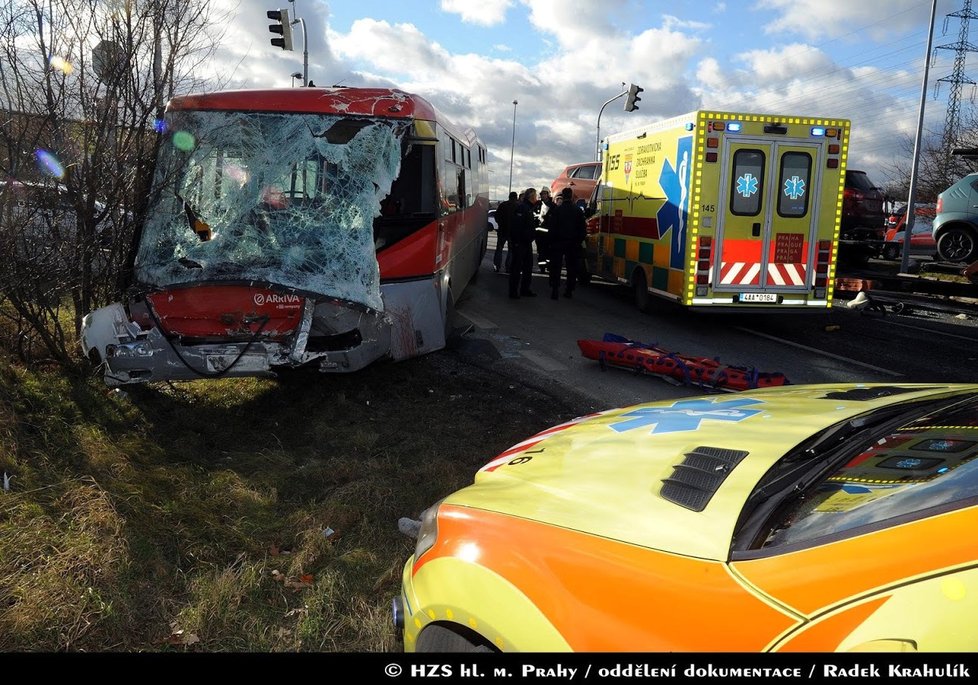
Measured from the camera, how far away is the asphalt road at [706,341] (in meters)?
7.38

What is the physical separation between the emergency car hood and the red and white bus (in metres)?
3.19

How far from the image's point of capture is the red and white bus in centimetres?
554

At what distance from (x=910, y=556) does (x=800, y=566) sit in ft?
0.72

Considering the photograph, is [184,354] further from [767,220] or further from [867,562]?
[767,220]

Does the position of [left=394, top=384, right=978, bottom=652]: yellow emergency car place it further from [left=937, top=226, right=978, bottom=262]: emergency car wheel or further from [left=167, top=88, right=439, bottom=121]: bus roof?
[left=937, top=226, right=978, bottom=262]: emergency car wheel

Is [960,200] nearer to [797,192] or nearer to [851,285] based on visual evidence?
[851,285]

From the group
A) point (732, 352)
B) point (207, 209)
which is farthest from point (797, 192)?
point (207, 209)

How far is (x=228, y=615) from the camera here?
10.2 feet

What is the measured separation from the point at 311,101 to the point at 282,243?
1.36 meters

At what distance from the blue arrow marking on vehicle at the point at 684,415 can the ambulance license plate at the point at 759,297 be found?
264 inches

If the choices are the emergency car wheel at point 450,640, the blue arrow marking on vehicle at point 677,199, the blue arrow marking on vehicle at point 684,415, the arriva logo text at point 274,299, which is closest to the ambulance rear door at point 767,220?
the blue arrow marking on vehicle at point 677,199

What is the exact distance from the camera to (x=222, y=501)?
4.20m

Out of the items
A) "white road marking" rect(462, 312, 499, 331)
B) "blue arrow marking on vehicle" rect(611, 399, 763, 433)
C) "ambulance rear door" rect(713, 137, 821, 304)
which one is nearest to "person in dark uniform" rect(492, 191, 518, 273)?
"white road marking" rect(462, 312, 499, 331)
